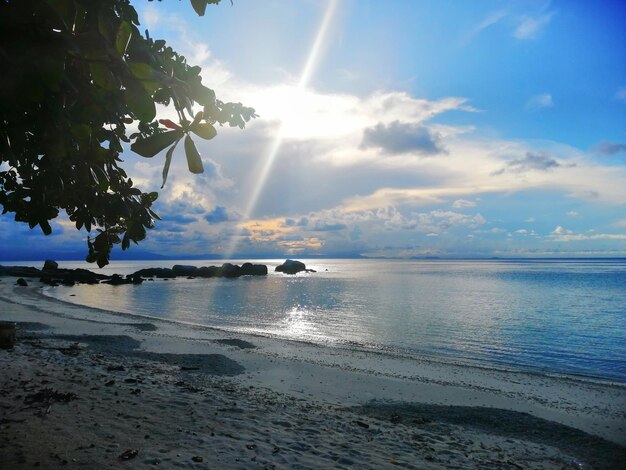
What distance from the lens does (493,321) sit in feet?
99.2

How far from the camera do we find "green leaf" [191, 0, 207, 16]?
8.33ft

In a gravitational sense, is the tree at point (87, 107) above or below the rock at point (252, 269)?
above

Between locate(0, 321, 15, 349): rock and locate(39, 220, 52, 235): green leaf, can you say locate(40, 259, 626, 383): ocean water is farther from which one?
locate(39, 220, 52, 235): green leaf

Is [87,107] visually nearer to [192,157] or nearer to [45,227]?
[192,157]

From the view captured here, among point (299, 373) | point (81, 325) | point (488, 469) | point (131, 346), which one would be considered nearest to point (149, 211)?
point (488, 469)

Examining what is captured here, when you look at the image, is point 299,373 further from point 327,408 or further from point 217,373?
point 327,408

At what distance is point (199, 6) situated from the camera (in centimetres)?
255

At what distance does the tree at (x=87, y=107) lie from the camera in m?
2.22

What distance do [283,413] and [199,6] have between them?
7951mm

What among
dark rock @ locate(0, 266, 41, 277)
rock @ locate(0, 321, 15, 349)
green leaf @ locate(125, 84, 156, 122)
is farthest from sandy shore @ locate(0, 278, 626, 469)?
dark rock @ locate(0, 266, 41, 277)

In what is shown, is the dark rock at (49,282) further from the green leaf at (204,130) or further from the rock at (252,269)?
the green leaf at (204,130)

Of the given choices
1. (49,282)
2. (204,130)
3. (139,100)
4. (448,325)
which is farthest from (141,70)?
(49,282)

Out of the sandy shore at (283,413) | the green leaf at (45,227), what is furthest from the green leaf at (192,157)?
the sandy shore at (283,413)

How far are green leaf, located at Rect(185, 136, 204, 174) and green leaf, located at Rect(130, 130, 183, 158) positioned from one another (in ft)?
0.27
